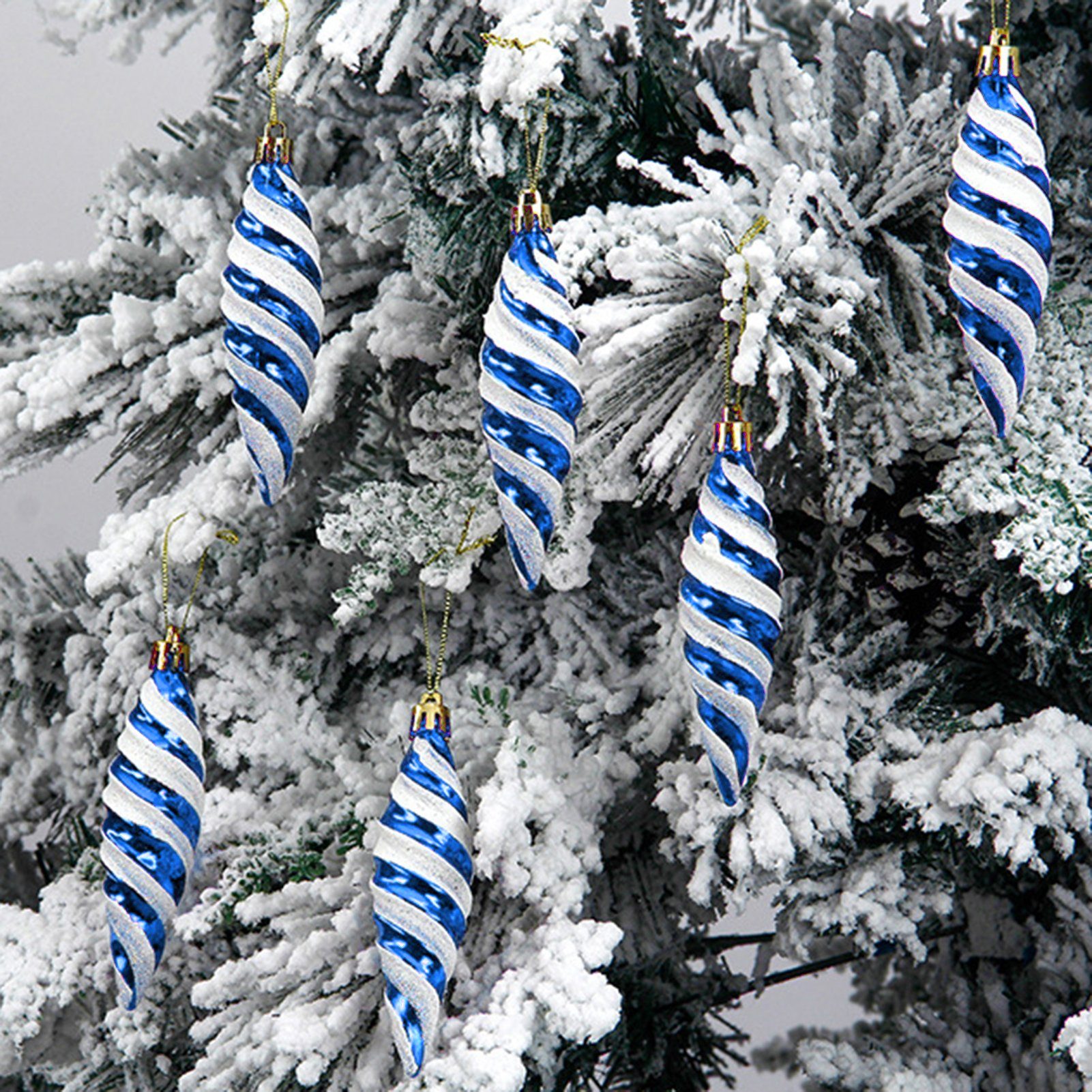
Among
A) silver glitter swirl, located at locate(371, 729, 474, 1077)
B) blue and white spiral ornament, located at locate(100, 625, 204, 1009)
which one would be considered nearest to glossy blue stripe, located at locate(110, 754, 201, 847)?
blue and white spiral ornament, located at locate(100, 625, 204, 1009)

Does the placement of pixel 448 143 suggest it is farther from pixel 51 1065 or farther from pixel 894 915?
pixel 51 1065

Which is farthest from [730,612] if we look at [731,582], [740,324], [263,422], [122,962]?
[122,962]

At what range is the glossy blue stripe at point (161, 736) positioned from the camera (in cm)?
65

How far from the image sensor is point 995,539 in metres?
0.58

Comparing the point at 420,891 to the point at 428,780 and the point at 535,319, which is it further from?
the point at 535,319

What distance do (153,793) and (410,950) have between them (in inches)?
5.7

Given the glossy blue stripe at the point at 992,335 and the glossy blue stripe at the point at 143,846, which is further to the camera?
the glossy blue stripe at the point at 143,846

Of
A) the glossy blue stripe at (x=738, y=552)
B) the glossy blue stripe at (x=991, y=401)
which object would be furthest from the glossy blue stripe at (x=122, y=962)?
the glossy blue stripe at (x=991, y=401)

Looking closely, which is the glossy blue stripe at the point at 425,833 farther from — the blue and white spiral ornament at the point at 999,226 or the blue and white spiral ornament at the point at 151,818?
the blue and white spiral ornament at the point at 999,226

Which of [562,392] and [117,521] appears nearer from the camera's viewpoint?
[562,392]

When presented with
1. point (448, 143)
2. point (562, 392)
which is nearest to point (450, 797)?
point (562, 392)

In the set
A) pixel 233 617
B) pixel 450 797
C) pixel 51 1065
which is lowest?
pixel 51 1065

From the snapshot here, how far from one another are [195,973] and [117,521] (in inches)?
9.4

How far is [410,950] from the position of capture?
591mm
